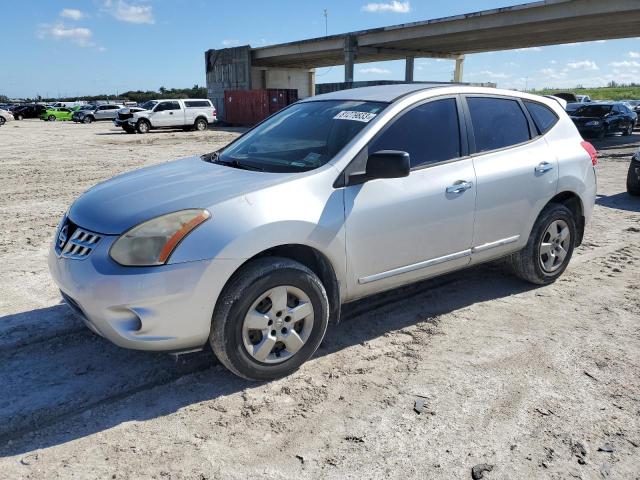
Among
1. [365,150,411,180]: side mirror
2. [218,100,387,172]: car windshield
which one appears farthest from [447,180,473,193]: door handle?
[218,100,387,172]: car windshield

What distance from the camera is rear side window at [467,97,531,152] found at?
170 inches

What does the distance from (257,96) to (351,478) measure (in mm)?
35945

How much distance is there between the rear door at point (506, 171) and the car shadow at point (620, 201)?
4.77 m

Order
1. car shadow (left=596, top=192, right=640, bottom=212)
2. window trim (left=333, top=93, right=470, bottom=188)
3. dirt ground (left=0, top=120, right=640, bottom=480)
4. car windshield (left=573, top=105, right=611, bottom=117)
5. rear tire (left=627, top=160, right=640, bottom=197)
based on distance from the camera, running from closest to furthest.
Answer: dirt ground (left=0, top=120, right=640, bottom=480) < window trim (left=333, top=93, right=470, bottom=188) < car shadow (left=596, top=192, right=640, bottom=212) < rear tire (left=627, top=160, right=640, bottom=197) < car windshield (left=573, top=105, right=611, bottom=117)

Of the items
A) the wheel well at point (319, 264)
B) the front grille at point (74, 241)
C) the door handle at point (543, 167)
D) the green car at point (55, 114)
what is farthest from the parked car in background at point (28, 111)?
the wheel well at point (319, 264)

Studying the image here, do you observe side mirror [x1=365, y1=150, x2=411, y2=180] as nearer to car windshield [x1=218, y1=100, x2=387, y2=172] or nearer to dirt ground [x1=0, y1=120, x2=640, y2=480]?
car windshield [x1=218, y1=100, x2=387, y2=172]

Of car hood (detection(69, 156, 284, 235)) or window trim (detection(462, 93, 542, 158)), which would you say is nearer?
car hood (detection(69, 156, 284, 235))

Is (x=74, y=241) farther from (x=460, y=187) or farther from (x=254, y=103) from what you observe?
Result: (x=254, y=103)

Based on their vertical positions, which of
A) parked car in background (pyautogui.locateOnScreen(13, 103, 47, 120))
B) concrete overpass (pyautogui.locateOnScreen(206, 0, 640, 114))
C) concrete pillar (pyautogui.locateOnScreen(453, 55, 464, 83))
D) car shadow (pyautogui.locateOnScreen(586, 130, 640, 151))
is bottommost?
car shadow (pyautogui.locateOnScreen(586, 130, 640, 151))

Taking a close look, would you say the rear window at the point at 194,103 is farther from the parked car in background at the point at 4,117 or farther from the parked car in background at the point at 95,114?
the parked car in background at the point at 95,114

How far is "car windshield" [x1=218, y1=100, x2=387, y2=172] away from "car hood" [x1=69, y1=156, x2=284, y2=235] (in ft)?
0.86

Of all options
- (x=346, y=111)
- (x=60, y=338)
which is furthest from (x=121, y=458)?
(x=346, y=111)

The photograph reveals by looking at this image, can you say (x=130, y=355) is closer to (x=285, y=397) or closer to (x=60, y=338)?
(x=60, y=338)

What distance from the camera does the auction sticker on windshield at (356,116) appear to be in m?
3.80
